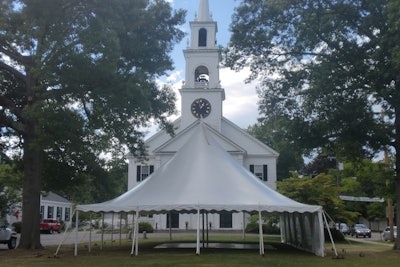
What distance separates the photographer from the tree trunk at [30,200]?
20047 mm

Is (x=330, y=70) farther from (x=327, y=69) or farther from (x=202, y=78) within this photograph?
(x=202, y=78)

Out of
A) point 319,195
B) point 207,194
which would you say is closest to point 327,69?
point 207,194

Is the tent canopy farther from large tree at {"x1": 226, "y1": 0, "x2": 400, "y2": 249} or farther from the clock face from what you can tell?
the clock face

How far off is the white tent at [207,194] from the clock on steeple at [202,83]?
2684 centimetres

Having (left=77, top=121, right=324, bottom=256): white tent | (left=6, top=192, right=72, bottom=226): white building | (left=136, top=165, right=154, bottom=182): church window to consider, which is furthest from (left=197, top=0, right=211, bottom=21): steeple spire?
(left=77, top=121, right=324, bottom=256): white tent

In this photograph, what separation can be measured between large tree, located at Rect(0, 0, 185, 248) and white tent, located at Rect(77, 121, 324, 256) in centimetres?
235

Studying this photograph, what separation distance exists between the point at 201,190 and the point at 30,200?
23.4ft

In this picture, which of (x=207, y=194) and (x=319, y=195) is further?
(x=319, y=195)

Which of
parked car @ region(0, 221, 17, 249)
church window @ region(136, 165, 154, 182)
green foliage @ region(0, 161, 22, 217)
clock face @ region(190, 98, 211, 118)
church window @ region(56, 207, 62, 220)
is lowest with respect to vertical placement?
parked car @ region(0, 221, 17, 249)

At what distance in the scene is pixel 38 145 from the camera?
689 inches

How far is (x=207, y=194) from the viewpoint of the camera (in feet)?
57.7

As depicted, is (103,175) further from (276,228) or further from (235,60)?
(276,228)

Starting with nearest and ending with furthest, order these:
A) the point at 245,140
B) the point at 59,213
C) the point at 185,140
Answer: the point at 185,140 < the point at 245,140 < the point at 59,213

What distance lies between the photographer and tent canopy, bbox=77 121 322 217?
17.0 metres
